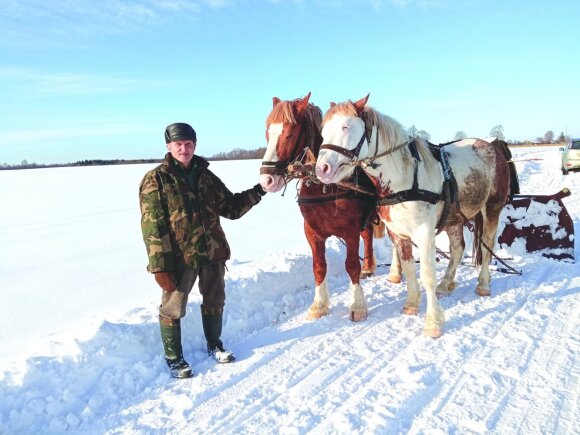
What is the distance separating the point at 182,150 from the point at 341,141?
1248 millimetres

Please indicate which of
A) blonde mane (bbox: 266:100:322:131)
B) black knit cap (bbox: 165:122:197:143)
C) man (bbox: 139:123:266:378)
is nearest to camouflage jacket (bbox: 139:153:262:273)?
man (bbox: 139:123:266:378)

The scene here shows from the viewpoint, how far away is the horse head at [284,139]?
341 centimetres

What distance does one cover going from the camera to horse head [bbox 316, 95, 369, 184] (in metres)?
3.22

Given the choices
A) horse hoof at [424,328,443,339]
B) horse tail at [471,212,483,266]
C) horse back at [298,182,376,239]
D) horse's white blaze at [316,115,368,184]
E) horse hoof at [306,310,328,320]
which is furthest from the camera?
horse tail at [471,212,483,266]

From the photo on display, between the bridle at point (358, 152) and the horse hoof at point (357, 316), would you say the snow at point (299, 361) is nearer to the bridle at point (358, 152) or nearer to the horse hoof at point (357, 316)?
the horse hoof at point (357, 316)

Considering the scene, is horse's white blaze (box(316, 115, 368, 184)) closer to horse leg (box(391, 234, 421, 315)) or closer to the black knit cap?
the black knit cap

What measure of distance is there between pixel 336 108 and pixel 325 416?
230cm

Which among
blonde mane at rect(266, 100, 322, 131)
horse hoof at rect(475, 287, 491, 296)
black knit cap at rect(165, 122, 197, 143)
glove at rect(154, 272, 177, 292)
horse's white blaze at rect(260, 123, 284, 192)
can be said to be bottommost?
horse hoof at rect(475, 287, 491, 296)

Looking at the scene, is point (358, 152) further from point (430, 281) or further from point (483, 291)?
point (483, 291)

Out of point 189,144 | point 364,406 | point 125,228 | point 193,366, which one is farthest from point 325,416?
point 125,228

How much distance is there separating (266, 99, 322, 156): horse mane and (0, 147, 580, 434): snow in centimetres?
175

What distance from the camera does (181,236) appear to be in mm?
3213

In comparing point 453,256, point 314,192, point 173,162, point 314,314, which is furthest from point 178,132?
point 453,256

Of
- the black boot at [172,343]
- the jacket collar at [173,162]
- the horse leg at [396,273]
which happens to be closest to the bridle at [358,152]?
the jacket collar at [173,162]
